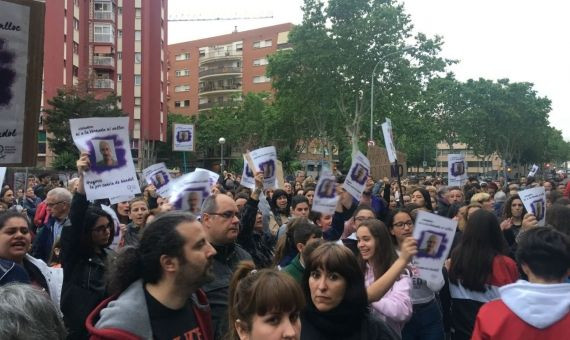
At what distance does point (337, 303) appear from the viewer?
3.04 meters

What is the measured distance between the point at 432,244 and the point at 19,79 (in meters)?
3.01

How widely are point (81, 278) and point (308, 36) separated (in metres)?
32.4

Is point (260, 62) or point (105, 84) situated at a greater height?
point (260, 62)

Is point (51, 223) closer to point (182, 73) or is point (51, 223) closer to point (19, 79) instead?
point (19, 79)

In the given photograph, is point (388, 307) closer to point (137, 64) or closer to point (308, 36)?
point (308, 36)

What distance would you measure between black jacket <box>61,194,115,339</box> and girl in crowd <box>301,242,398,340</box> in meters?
1.38

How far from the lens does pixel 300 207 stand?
A: 7.45 meters

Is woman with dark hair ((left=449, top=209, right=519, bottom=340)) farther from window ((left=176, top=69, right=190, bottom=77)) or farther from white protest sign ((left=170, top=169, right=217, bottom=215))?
window ((left=176, top=69, right=190, bottom=77))

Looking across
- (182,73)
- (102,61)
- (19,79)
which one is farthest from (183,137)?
(182,73)

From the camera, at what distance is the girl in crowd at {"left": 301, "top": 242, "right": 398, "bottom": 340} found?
298cm

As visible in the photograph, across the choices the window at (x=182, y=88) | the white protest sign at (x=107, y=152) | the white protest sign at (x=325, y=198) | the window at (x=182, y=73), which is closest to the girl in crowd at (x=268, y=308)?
the white protest sign at (x=107, y=152)

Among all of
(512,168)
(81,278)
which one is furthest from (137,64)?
(81,278)

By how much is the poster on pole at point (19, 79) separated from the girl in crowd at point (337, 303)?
1738mm

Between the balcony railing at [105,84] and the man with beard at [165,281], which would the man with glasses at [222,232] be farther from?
the balcony railing at [105,84]
